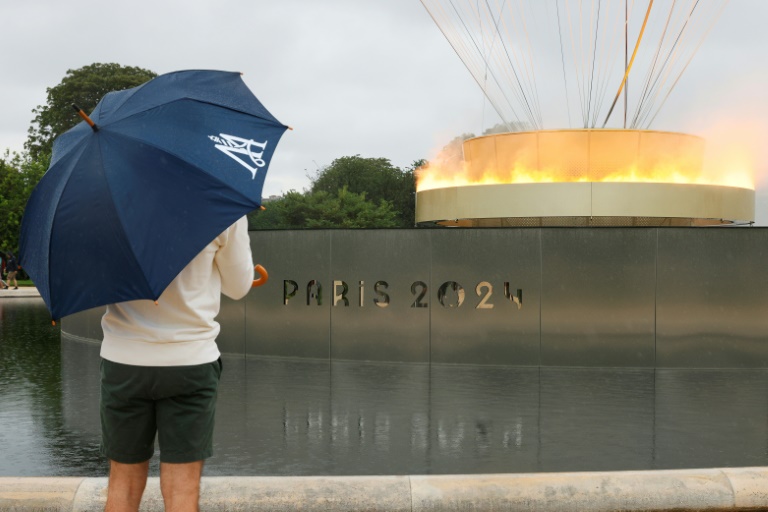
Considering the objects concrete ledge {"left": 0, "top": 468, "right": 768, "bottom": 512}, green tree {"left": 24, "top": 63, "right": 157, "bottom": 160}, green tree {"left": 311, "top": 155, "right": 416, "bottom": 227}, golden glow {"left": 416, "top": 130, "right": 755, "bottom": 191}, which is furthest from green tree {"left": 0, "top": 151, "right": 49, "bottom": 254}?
concrete ledge {"left": 0, "top": 468, "right": 768, "bottom": 512}

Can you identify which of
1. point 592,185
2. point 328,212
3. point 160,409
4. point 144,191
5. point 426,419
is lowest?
point 426,419

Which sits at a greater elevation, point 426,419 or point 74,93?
point 74,93

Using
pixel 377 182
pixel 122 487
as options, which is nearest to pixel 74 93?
pixel 377 182

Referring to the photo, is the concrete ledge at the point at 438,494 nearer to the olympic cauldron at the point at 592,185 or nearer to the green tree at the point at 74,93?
the olympic cauldron at the point at 592,185

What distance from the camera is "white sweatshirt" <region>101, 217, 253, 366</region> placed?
3211 millimetres

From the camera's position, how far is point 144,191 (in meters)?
3.23

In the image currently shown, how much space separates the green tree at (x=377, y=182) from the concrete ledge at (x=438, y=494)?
2959 inches

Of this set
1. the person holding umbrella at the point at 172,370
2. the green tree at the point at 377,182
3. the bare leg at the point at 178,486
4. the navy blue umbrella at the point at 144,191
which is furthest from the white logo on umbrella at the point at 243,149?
the green tree at the point at 377,182

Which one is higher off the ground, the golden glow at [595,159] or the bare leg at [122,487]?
the golden glow at [595,159]

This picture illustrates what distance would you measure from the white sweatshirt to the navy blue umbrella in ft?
0.30

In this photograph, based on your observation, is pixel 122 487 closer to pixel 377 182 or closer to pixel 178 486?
pixel 178 486

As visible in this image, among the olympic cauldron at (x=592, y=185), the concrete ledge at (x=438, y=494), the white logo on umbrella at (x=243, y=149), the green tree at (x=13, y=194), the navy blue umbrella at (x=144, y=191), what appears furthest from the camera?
the green tree at (x=13, y=194)

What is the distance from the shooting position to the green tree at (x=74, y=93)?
67.1 meters

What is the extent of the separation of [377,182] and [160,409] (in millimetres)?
78204
